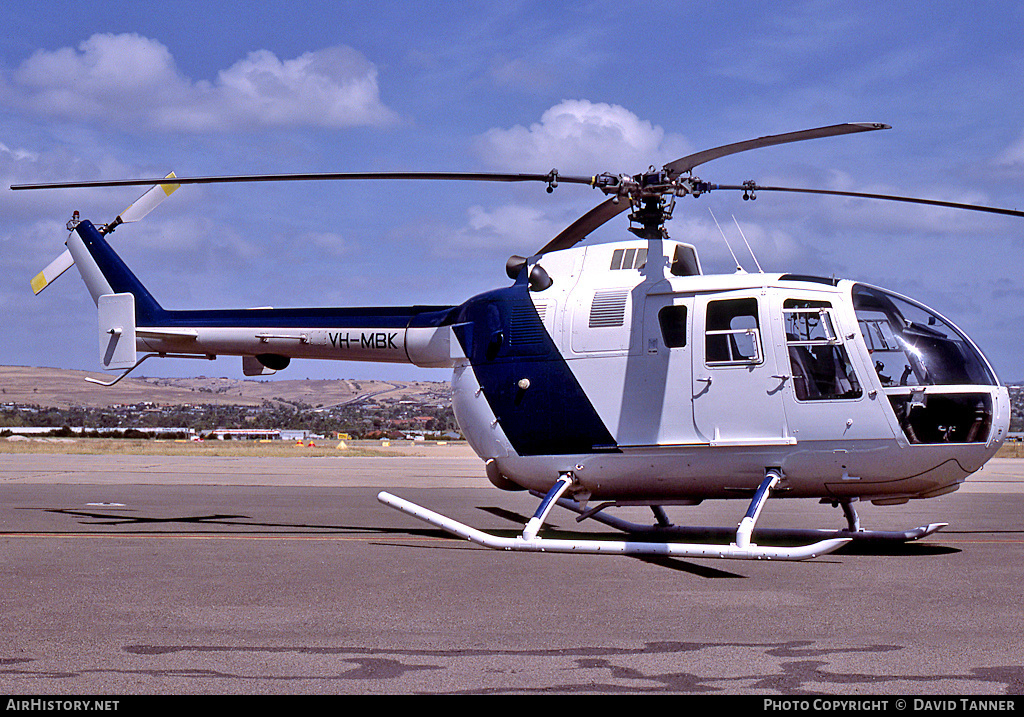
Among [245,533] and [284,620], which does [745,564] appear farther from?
[245,533]

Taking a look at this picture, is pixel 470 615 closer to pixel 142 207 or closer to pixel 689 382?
pixel 689 382

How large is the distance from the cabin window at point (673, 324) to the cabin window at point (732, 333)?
12.6 inches

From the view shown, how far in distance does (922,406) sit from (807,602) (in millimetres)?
3726

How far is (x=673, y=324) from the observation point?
1216cm

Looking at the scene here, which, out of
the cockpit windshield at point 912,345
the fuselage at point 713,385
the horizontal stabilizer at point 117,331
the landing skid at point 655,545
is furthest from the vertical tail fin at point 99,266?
the cockpit windshield at point 912,345

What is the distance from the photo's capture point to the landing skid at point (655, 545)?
1032 centimetres

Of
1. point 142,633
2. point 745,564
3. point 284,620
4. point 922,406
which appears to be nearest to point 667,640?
point 284,620

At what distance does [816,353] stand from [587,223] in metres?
3.64

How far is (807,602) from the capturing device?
8305mm

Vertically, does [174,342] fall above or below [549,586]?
above

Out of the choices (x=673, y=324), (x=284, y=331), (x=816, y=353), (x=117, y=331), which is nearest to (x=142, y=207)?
(x=117, y=331)

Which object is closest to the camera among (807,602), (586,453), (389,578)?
(807,602)

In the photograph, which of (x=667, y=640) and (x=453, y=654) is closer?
(x=453, y=654)

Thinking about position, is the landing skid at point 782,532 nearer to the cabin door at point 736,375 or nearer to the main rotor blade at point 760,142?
the cabin door at point 736,375
